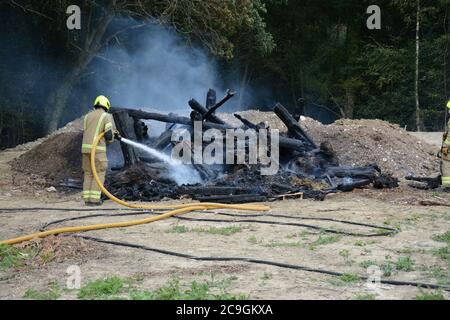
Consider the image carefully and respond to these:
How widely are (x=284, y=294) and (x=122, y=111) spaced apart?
762 centimetres

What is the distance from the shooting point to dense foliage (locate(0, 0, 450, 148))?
Result: 67.5 feet

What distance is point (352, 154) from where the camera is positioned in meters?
12.9

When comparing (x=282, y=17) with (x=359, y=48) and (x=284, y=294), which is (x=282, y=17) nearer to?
(x=359, y=48)

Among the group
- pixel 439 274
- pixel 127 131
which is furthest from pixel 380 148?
pixel 439 274

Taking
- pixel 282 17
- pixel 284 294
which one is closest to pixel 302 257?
pixel 284 294

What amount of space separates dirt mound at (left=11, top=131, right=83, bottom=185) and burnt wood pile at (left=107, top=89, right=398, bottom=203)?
56.3 inches

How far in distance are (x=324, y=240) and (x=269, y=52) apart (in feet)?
65.2

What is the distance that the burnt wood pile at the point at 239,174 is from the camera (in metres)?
9.97

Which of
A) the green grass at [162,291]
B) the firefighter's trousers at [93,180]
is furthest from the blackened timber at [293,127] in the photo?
the green grass at [162,291]

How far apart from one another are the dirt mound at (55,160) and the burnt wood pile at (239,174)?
143cm

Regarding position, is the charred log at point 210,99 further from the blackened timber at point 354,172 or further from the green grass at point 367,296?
the green grass at point 367,296

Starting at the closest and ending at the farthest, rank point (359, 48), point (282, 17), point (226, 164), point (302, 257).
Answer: point (302, 257), point (226, 164), point (359, 48), point (282, 17)

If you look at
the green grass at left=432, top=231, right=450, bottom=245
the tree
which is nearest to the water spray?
the green grass at left=432, top=231, right=450, bottom=245

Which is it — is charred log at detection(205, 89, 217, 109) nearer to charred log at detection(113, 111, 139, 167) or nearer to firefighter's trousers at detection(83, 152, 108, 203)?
charred log at detection(113, 111, 139, 167)
